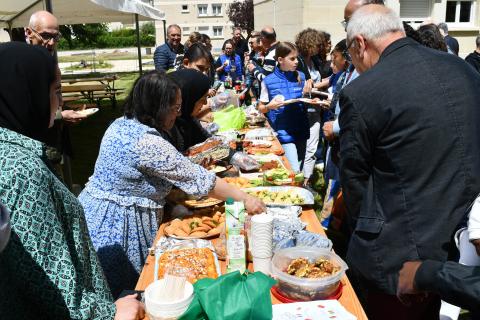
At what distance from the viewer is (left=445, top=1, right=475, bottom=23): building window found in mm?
11508

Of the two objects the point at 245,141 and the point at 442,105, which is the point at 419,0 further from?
the point at 442,105

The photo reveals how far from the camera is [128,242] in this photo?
88.8 inches

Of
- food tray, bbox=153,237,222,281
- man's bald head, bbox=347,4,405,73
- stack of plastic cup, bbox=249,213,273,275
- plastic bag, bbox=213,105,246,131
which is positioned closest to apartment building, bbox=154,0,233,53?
plastic bag, bbox=213,105,246,131

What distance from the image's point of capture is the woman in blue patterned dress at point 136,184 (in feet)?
6.91

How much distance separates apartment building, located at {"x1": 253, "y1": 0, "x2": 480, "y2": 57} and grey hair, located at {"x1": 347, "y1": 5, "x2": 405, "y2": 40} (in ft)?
30.8

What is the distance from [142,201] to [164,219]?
23 centimetres

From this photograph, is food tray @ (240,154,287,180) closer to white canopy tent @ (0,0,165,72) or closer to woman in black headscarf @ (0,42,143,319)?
woman in black headscarf @ (0,42,143,319)

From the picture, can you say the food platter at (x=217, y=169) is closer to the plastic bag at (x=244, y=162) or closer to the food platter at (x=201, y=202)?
the plastic bag at (x=244, y=162)

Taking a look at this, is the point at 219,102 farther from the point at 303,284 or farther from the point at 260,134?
the point at 303,284

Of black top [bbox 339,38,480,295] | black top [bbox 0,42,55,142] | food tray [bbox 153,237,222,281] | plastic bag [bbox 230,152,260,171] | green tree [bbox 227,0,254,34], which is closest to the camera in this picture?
black top [bbox 0,42,55,142]

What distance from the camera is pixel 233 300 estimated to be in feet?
4.27

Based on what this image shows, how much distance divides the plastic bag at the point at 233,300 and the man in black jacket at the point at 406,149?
68 centimetres

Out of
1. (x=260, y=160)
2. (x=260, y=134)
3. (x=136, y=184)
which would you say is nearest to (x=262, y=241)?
(x=136, y=184)

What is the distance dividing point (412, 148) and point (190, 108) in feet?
6.20
